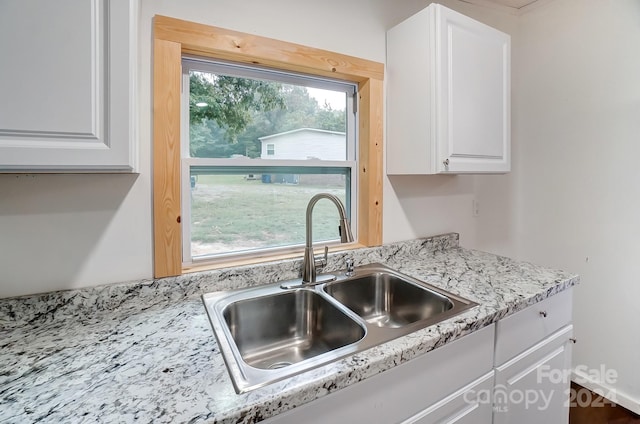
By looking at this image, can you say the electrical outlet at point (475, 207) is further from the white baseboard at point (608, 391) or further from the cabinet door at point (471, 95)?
the white baseboard at point (608, 391)

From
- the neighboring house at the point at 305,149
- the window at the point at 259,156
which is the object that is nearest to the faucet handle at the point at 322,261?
the window at the point at 259,156

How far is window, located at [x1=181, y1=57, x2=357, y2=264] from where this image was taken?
1.30m

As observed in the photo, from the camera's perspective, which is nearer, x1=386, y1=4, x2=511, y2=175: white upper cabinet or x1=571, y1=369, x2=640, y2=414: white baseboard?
x1=386, y1=4, x2=511, y2=175: white upper cabinet

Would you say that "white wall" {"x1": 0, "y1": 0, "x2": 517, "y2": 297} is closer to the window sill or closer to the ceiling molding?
the window sill

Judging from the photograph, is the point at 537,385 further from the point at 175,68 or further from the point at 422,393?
the point at 175,68

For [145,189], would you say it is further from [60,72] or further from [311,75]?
[311,75]

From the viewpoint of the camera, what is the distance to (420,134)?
1459mm

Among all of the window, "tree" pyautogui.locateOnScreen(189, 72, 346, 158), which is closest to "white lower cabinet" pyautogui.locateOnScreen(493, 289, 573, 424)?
the window

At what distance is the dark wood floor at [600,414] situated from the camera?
5.42 ft

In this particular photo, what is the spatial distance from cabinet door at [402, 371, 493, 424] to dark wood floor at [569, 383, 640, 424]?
1.11 meters

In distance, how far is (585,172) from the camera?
1851 millimetres

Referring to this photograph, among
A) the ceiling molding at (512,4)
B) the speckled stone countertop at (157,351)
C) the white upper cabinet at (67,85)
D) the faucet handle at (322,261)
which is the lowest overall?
the speckled stone countertop at (157,351)

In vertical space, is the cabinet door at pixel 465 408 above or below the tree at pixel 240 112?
below

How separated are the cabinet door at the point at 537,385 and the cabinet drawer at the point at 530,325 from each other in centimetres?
3
